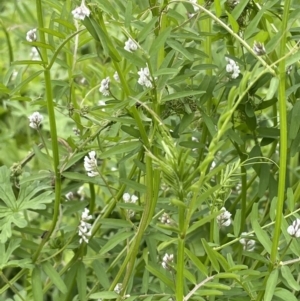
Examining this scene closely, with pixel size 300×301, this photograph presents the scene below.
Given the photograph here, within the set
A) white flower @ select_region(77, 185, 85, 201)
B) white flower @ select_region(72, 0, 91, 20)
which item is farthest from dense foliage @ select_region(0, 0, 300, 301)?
white flower @ select_region(77, 185, 85, 201)

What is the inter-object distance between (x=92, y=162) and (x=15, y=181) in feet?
0.70

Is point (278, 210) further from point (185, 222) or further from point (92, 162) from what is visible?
point (92, 162)

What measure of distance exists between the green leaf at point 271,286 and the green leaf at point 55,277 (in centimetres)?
30

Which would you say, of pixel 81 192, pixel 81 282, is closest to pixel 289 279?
pixel 81 282

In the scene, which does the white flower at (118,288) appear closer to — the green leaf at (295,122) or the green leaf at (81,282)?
the green leaf at (81,282)

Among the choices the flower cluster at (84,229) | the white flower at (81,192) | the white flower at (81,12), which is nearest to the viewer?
the white flower at (81,12)

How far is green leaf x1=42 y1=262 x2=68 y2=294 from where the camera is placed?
89 cm

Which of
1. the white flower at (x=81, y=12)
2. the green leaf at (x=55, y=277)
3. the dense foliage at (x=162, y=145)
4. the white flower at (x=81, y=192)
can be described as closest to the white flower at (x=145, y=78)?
the dense foliage at (x=162, y=145)

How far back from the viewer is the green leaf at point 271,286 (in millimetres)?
721

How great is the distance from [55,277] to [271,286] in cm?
33

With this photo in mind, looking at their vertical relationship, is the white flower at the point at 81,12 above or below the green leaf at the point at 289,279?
above

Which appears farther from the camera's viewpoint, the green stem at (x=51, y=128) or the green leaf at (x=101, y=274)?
the green leaf at (x=101, y=274)

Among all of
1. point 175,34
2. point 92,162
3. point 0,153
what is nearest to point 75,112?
point 92,162

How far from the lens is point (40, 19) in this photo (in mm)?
796
